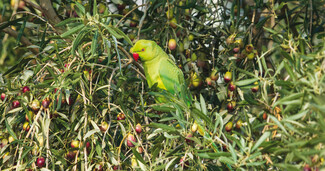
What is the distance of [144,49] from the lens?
2121 millimetres

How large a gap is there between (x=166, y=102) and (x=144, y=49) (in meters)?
0.44

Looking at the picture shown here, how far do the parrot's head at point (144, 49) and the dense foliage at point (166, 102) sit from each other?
0.09m

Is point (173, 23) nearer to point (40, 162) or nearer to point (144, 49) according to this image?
point (144, 49)

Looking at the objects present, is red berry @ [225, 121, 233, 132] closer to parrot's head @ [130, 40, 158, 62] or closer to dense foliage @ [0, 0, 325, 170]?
dense foliage @ [0, 0, 325, 170]

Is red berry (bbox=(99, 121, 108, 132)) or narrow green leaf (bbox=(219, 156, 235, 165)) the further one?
red berry (bbox=(99, 121, 108, 132))

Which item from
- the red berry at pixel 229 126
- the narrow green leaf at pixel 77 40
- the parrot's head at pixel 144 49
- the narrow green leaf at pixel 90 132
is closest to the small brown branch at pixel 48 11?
the parrot's head at pixel 144 49

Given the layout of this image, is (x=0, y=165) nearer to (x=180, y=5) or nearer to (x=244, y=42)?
(x=180, y=5)

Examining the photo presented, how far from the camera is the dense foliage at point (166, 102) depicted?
1187 mm

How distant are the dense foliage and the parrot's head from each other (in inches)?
3.5

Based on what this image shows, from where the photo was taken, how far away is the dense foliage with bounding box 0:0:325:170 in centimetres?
119

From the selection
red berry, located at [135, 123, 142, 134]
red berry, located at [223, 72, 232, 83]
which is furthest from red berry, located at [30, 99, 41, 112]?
red berry, located at [223, 72, 232, 83]

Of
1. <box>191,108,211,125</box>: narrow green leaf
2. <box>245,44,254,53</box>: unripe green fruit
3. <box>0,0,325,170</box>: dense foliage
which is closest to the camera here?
<box>0,0,325,170</box>: dense foliage

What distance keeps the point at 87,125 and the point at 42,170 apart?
25 centimetres

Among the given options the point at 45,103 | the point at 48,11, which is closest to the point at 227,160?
the point at 45,103
